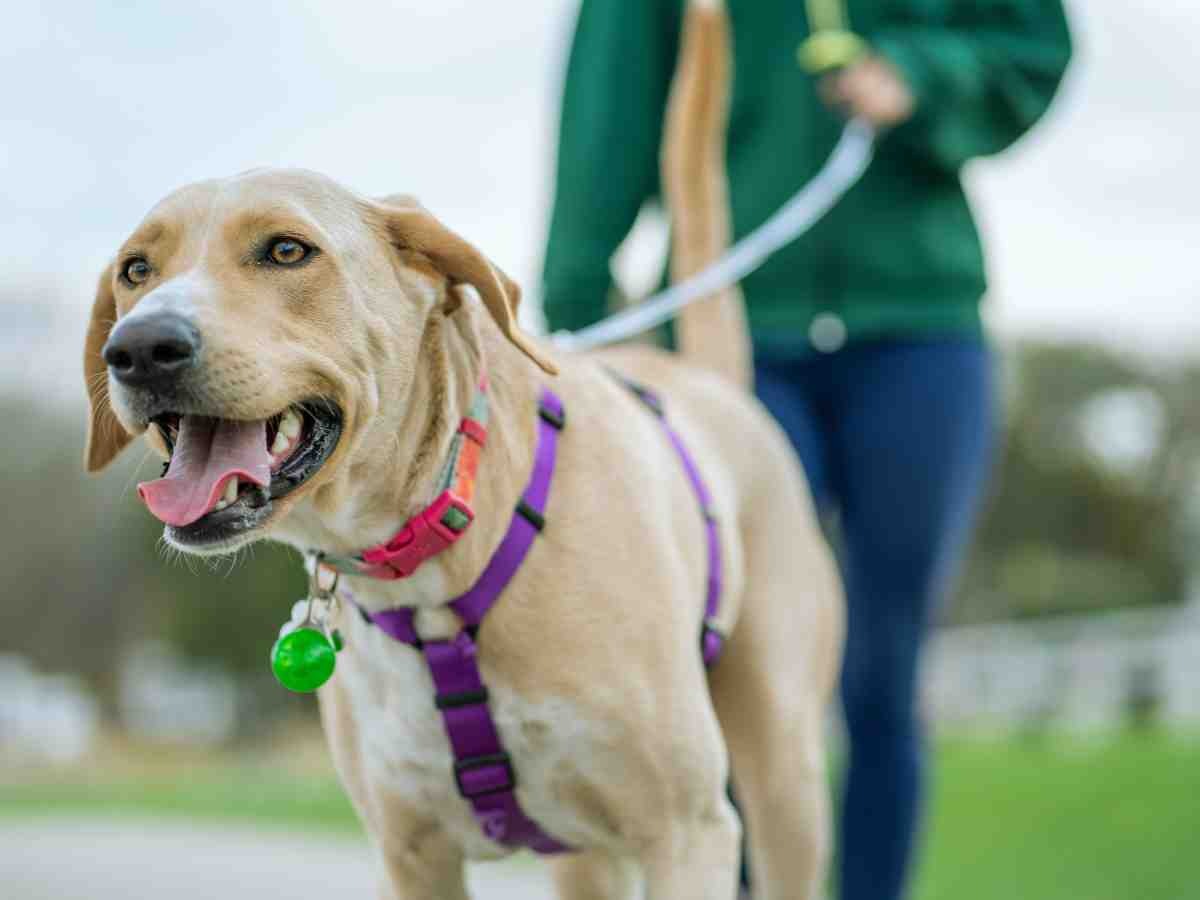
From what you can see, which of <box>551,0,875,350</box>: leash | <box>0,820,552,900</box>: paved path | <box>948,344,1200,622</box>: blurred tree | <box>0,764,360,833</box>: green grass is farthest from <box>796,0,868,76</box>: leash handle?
<box>948,344,1200,622</box>: blurred tree

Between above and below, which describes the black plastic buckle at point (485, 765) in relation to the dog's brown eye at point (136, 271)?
below

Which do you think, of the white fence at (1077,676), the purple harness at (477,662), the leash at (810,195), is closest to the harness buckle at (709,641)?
the purple harness at (477,662)

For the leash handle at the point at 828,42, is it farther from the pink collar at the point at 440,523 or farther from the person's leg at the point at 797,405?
the pink collar at the point at 440,523

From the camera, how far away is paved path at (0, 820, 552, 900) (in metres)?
7.21

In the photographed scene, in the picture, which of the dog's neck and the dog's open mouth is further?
the dog's neck

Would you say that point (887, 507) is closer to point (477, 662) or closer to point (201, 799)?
point (477, 662)

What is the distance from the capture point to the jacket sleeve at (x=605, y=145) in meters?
3.98

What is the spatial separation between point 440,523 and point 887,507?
159 centimetres

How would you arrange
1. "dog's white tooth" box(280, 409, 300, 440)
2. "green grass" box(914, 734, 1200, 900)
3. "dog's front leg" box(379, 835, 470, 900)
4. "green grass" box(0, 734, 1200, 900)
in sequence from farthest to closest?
"green grass" box(0, 734, 1200, 900)
"green grass" box(914, 734, 1200, 900)
"dog's front leg" box(379, 835, 470, 900)
"dog's white tooth" box(280, 409, 300, 440)

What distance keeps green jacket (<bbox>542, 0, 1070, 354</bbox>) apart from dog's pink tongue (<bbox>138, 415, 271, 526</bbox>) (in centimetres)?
177

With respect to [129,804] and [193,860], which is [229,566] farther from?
[129,804]

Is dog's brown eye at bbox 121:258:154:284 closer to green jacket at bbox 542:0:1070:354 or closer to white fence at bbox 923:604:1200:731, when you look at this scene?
green jacket at bbox 542:0:1070:354

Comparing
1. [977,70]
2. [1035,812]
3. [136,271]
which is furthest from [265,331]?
[1035,812]

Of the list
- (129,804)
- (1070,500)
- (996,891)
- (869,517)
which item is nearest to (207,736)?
(129,804)
